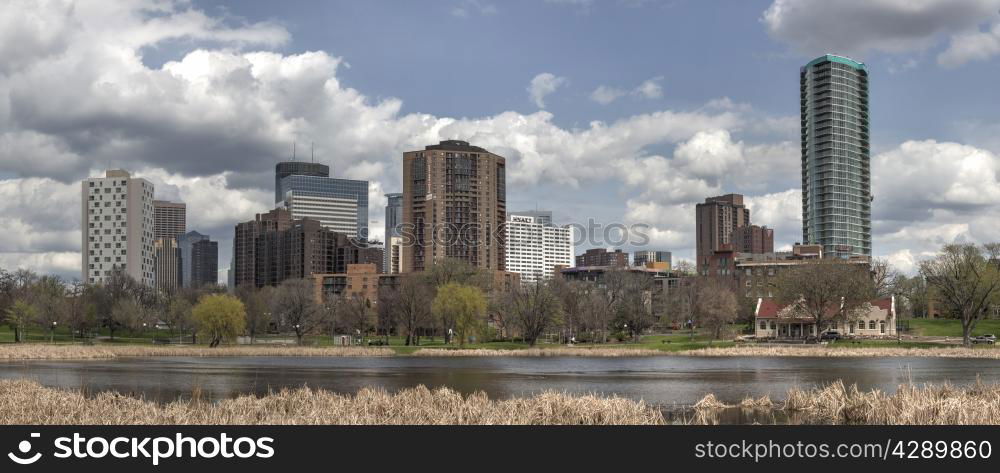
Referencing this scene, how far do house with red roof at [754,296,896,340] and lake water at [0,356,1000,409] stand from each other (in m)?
40.1

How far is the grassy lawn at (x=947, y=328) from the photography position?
12231 cm

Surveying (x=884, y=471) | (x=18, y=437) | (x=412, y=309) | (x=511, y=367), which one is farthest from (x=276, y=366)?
(x=884, y=471)

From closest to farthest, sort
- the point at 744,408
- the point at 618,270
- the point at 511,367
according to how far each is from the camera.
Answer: the point at 744,408 → the point at 511,367 → the point at 618,270

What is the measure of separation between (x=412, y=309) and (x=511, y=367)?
46.6m

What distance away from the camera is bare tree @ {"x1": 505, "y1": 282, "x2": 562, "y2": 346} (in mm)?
109438

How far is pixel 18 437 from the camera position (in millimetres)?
21484

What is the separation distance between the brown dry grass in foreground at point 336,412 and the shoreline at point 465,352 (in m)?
55.1

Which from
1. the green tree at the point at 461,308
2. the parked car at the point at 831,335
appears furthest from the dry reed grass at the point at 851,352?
the green tree at the point at 461,308

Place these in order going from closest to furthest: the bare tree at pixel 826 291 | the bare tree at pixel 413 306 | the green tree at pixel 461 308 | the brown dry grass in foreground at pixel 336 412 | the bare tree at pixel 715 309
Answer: the brown dry grass in foreground at pixel 336 412 → the green tree at pixel 461 308 → the bare tree at pixel 826 291 → the bare tree at pixel 715 309 → the bare tree at pixel 413 306

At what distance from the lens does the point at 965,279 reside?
98938mm

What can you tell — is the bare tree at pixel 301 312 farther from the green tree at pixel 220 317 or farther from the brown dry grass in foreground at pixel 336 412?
the brown dry grass in foreground at pixel 336 412

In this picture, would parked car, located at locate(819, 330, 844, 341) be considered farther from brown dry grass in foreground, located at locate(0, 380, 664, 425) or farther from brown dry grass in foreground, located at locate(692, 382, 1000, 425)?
brown dry grass in foreground, located at locate(0, 380, 664, 425)

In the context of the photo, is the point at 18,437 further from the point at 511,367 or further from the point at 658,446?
the point at 511,367

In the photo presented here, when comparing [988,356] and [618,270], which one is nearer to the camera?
[988,356]
